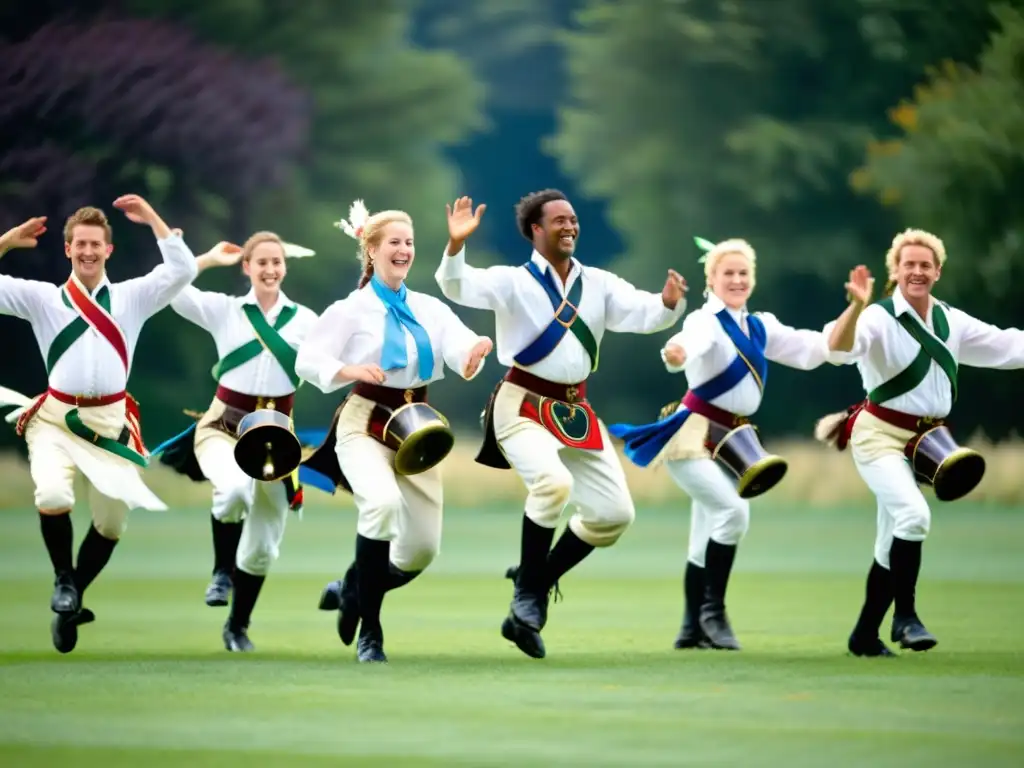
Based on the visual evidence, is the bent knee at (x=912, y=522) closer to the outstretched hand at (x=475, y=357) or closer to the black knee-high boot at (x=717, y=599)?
the black knee-high boot at (x=717, y=599)

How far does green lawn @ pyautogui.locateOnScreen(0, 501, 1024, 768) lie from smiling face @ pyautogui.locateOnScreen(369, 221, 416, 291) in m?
1.71

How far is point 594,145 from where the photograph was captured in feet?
118

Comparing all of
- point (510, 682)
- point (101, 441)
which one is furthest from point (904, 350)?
point (101, 441)

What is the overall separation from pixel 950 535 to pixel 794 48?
15.9 metres

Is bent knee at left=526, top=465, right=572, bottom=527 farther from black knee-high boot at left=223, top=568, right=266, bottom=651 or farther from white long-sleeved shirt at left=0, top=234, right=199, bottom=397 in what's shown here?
white long-sleeved shirt at left=0, top=234, right=199, bottom=397

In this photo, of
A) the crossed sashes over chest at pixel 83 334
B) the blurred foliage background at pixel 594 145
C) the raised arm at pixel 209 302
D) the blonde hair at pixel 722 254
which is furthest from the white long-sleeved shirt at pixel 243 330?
the blurred foliage background at pixel 594 145

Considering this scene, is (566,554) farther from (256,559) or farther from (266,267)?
(266,267)

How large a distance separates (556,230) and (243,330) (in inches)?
78.1

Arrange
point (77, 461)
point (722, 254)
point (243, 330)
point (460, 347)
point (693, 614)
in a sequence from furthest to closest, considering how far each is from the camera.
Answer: point (243, 330) < point (722, 254) < point (693, 614) < point (77, 461) < point (460, 347)

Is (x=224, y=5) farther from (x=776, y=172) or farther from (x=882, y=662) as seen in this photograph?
(x=882, y=662)

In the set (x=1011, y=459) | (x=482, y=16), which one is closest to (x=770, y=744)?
(x=1011, y=459)

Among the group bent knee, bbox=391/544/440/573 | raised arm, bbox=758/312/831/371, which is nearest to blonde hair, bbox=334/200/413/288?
bent knee, bbox=391/544/440/573

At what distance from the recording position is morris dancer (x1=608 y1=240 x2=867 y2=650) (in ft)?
35.0

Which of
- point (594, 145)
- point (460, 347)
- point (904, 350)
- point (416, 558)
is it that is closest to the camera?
point (460, 347)
